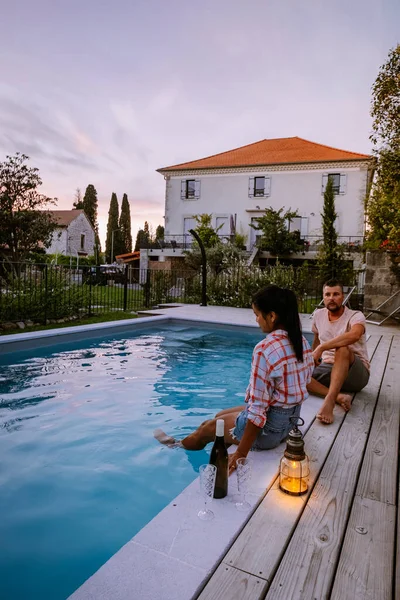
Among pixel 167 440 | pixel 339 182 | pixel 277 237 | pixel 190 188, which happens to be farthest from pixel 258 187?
pixel 167 440

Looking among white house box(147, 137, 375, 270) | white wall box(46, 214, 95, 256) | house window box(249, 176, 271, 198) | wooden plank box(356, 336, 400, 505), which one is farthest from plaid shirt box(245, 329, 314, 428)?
white wall box(46, 214, 95, 256)

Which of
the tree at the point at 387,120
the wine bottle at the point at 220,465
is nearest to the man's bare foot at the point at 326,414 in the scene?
the wine bottle at the point at 220,465

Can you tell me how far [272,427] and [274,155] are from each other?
29.9m

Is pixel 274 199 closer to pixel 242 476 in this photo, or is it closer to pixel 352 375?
pixel 352 375

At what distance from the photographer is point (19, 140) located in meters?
16.2

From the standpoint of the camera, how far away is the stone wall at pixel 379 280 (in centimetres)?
957

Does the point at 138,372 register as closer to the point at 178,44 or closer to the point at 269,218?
the point at 178,44

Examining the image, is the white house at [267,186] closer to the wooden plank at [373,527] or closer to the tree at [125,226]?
the wooden plank at [373,527]

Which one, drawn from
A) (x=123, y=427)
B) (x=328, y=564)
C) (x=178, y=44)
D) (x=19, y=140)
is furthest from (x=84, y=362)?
(x=19, y=140)

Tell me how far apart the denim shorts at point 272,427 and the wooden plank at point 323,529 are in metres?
0.30

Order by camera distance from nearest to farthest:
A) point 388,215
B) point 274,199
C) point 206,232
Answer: point 388,215, point 206,232, point 274,199

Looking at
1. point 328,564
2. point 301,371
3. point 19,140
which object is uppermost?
point 19,140

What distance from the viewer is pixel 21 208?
51.6ft

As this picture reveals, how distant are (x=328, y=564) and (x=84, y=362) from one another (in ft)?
17.1
